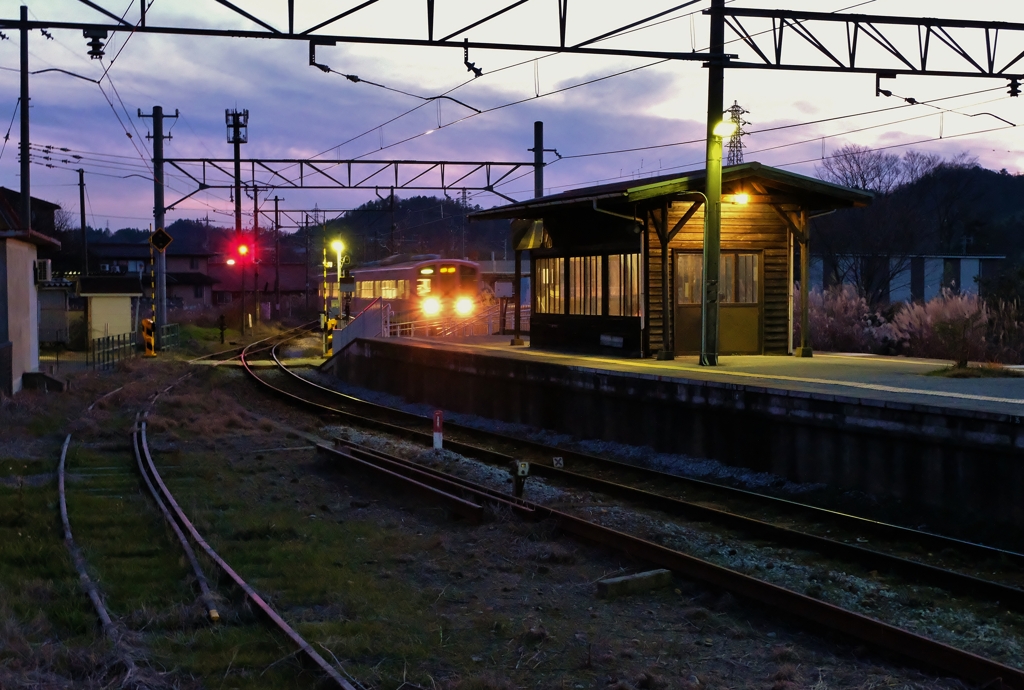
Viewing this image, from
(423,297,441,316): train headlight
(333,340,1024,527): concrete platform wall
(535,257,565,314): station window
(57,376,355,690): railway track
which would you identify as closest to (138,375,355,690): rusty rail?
(57,376,355,690): railway track

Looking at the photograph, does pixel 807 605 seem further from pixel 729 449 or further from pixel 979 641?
pixel 729 449

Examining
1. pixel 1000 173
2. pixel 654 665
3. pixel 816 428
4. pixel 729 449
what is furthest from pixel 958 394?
pixel 1000 173

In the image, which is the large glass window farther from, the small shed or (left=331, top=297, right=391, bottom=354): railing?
the small shed

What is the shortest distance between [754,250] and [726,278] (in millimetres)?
758

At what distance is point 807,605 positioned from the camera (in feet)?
20.3

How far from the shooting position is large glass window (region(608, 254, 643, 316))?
1795cm

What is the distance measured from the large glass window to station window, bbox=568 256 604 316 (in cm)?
46

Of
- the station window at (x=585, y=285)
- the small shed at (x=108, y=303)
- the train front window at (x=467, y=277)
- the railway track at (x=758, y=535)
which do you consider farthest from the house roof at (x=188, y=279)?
the railway track at (x=758, y=535)

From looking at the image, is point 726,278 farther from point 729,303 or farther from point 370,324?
point 370,324

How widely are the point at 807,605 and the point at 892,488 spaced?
416 centimetres

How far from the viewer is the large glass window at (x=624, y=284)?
18.0 m

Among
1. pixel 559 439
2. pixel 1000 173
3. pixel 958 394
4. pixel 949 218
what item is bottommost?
pixel 559 439

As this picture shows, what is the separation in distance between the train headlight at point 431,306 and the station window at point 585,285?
17.1 m

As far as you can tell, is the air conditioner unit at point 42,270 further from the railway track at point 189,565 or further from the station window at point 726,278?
the station window at point 726,278
